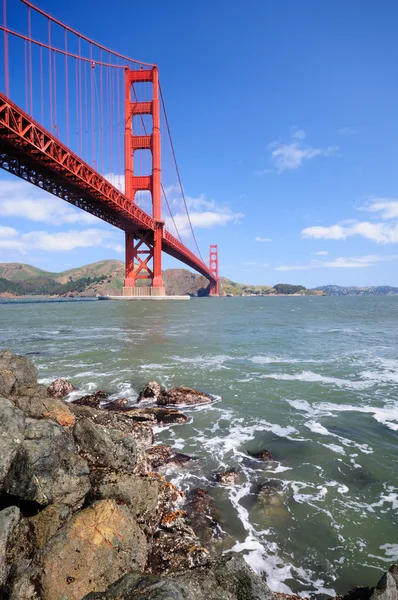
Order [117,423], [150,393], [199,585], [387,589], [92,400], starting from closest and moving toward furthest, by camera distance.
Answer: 1. [199,585]
2. [387,589]
3. [117,423]
4. [92,400]
5. [150,393]

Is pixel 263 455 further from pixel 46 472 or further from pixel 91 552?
pixel 91 552

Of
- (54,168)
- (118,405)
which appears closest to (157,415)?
(118,405)

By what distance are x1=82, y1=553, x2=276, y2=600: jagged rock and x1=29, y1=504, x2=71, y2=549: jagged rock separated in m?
0.88

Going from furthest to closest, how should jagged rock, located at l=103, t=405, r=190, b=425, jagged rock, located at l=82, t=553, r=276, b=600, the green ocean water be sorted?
jagged rock, located at l=103, t=405, r=190, b=425 → the green ocean water → jagged rock, located at l=82, t=553, r=276, b=600

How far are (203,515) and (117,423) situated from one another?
5.47 feet

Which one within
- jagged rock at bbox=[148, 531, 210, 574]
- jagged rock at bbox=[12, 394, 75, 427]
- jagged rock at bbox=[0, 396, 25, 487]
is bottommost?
jagged rock at bbox=[148, 531, 210, 574]

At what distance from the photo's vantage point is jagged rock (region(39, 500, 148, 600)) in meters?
2.24

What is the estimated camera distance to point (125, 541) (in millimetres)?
2551

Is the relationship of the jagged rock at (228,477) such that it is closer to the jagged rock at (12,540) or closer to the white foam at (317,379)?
the jagged rock at (12,540)

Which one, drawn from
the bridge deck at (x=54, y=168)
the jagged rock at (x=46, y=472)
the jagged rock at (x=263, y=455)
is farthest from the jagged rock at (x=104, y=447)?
the bridge deck at (x=54, y=168)

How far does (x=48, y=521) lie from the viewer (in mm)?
2711

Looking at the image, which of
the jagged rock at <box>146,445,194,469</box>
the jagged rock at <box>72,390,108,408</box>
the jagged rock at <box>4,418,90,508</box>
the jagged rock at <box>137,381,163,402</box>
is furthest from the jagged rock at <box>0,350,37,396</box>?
the jagged rock at <box>4,418,90,508</box>

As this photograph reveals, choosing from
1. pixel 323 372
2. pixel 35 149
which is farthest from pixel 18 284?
pixel 323 372

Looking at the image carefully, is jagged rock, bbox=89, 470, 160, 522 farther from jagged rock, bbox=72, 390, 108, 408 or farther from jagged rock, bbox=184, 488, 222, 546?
jagged rock, bbox=72, 390, 108, 408
